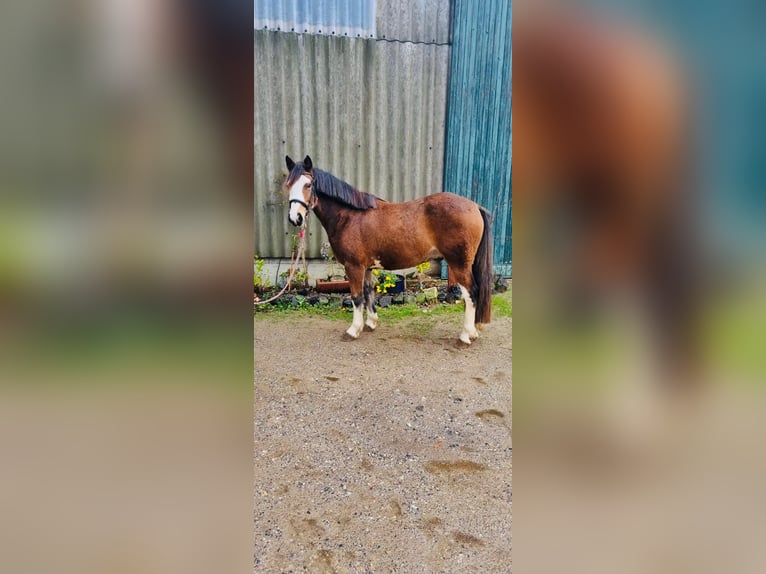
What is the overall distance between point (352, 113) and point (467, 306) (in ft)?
5.65

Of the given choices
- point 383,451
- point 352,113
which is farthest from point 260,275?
point 383,451

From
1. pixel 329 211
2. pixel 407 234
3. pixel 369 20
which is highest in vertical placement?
pixel 369 20

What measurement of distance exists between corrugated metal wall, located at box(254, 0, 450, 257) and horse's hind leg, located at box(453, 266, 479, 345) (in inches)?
36.4

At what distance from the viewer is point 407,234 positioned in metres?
3.11
